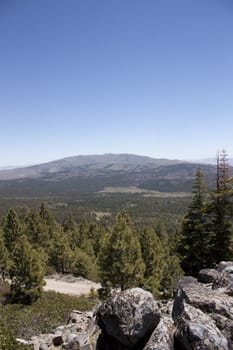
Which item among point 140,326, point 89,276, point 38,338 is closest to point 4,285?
point 89,276

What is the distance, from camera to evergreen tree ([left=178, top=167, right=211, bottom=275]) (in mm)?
29547

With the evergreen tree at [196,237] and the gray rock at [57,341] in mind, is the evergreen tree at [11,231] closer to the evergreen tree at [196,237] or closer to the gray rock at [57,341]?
the evergreen tree at [196,237]

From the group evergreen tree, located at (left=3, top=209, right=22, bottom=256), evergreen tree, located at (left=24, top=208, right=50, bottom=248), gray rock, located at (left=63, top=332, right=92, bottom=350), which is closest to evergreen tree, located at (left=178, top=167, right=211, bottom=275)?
gray rock, located at (left=63, top=332, right=92, bottom=350)

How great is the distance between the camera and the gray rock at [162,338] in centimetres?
1216

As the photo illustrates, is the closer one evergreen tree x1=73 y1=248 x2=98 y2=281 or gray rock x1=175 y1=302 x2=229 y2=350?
gray rock x1=175 y1=302 x2=229 y2=350

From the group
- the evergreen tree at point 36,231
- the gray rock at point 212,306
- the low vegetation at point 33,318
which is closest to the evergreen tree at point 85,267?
the evergreen tree at point 36,231

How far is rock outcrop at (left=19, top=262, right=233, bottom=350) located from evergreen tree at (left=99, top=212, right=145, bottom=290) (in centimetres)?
1503

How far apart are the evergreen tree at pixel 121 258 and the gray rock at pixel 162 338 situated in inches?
668

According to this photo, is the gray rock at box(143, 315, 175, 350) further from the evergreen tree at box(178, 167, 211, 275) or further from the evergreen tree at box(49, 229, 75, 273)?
the evergreen tree at box(49, 229, 75, 273)

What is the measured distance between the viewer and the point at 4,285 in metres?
41.4

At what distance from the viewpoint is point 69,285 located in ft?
154

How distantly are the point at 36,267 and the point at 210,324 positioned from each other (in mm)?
27488

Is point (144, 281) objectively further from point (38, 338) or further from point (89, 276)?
point (89, 276)

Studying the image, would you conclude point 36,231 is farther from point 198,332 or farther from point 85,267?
point 198,332
